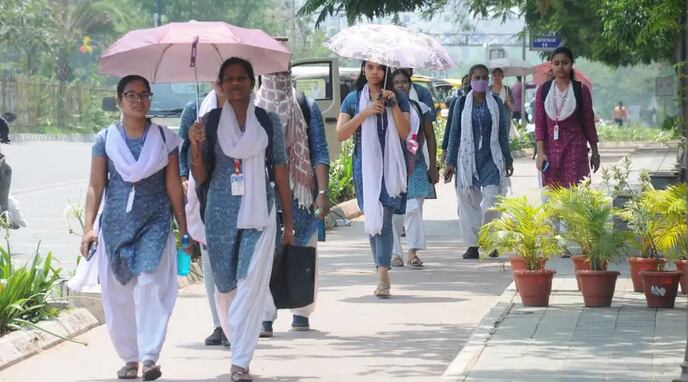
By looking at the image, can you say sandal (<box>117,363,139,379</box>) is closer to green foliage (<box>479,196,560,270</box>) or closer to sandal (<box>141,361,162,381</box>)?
sandal (<box>141,361,162,381</box>)

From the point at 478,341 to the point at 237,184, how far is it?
1.74 meters

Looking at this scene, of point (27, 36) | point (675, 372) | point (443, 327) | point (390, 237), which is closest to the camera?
point (675, 372)

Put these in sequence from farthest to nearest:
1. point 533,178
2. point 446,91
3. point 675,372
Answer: point 446,91, point 533,178, point 675,372

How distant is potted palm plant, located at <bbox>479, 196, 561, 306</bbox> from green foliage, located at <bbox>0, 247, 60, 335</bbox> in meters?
2.91

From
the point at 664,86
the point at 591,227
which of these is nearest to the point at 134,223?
the point at 591,227

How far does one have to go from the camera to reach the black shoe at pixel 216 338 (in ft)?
34.0

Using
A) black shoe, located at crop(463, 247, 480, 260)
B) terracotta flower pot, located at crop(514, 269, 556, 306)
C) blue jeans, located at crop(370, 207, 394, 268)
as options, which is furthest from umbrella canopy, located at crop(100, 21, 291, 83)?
black shoe, located at crop(463, 247, 480, 260)

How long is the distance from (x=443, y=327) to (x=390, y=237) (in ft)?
5.38

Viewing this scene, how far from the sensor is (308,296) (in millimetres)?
9398

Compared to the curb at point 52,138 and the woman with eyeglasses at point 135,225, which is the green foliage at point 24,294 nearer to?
the woman with eyeglasses at point 135,225

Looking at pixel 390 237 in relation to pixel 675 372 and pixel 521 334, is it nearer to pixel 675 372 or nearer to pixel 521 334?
pixel 521 334

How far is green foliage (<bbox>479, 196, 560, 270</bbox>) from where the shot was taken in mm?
11250

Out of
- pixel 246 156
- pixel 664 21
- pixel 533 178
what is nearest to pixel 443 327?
pixel 246 156

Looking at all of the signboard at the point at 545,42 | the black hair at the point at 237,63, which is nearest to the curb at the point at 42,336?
the black hair at the point at 237,63
